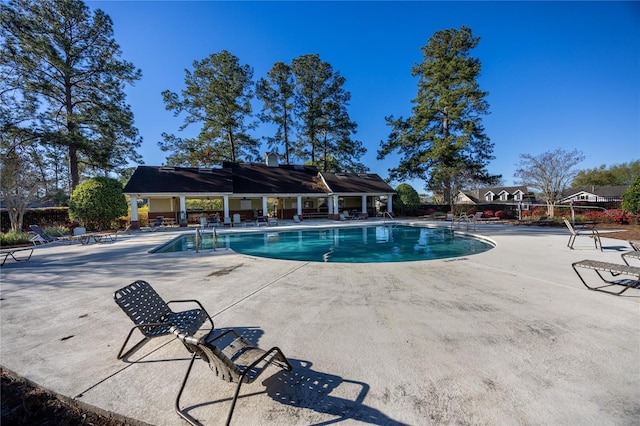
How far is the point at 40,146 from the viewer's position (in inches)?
788

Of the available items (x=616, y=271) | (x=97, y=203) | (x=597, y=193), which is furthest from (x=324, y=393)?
(x=597, y=193)

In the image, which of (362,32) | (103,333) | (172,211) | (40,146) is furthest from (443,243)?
(40,146)

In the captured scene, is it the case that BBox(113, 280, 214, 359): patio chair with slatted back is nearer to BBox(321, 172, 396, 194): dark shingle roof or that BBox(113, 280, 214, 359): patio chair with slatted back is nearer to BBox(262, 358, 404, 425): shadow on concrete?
BBox(262, 358, 404, 425): shadow on concrete

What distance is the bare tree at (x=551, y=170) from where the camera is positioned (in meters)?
21.4

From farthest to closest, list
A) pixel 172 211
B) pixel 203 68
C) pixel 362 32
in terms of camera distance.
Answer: pixel 203 68 → pixel 172 211 → pixel 362 32

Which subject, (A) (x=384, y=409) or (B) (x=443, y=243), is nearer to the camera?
(A) (x=384, y=409)

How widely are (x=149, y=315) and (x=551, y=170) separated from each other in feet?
96.6

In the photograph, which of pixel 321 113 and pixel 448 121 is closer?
pixel 448 121

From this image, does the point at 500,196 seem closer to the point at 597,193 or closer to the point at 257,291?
the point at 597,193

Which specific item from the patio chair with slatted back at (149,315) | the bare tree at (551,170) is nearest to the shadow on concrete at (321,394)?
the patio chair with slatted back at (149,315)

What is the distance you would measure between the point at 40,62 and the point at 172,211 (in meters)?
13.8

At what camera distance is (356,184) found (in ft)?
89.3

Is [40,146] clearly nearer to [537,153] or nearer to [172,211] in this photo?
[172,211]

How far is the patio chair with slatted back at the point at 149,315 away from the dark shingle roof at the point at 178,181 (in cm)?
1895
